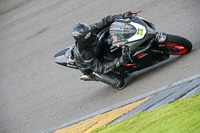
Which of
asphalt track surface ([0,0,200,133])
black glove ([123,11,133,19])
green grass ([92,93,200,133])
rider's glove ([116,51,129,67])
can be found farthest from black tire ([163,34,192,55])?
green grass ([92,93,200,133])

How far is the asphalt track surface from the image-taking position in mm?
7852

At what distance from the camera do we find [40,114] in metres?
8.63

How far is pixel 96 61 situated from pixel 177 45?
65.0 inches

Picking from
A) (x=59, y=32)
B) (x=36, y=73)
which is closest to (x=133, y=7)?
(x=59, y=32)

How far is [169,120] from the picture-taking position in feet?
14.6

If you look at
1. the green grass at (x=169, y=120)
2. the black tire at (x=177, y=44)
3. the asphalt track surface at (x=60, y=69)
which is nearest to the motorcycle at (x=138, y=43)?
the black tire at (x=177, y=44)

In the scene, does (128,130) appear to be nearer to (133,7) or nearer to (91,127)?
(91,127)

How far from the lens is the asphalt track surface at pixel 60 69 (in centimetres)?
785

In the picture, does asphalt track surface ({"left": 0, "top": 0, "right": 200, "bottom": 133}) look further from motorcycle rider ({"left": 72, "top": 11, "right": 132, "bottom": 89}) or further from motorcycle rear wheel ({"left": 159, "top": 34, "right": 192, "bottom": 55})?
motorcycle rider ({"left": 72, "top": 11, "right": 132, "bottom": 89})

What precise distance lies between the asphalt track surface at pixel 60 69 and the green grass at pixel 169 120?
6.51 feet

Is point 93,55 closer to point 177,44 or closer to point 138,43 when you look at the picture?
point 138,43

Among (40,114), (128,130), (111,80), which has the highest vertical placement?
(128,130)

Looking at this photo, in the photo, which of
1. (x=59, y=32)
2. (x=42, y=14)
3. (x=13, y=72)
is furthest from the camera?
(x=42, y=14)

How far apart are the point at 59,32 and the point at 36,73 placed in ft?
7.51
